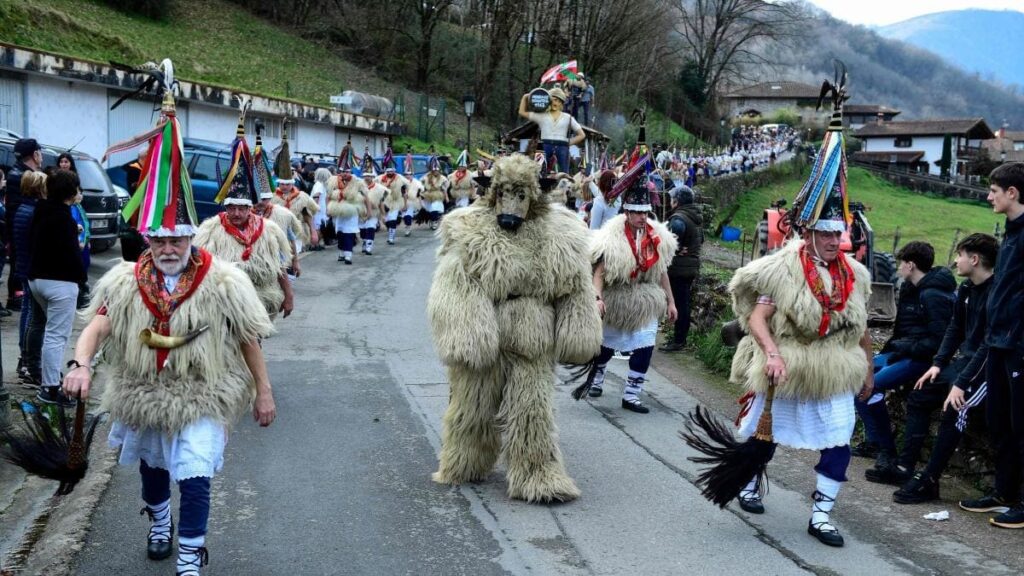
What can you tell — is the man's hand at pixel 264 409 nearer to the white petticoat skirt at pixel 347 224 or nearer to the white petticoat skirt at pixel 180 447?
the white petticoat skirt at pixel 180 447

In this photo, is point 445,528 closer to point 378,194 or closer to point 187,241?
point 187,241

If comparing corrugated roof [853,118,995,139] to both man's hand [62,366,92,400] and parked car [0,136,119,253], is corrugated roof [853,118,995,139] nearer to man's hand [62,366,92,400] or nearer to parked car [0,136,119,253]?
parked car [0,136,119,253]

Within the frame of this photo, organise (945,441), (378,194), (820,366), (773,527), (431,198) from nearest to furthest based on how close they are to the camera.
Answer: (820,366)
(773,527)
(945,441)
(378,194)
(431,198)

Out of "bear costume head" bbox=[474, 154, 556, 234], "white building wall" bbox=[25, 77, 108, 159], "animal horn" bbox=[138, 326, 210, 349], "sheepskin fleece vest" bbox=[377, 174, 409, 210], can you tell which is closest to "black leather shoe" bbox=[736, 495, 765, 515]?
"bear costume head" bbox=[474, 154, 556, 234]

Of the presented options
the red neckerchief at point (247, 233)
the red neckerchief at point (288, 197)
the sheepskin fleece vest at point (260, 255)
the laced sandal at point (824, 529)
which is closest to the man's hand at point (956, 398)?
the laced sandal at point (824, 529)

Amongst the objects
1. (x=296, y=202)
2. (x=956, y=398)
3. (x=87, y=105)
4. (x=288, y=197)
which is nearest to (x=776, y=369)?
(x=956, y=398)

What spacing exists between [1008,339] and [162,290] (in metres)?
5.00

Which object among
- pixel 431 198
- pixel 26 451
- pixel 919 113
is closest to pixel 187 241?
pixel 26 451

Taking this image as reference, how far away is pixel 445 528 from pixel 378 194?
17.0m

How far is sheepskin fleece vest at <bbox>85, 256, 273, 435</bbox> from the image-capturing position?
455cm

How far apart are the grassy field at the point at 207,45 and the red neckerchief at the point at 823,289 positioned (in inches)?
1012

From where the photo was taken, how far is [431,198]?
28844 millimetres

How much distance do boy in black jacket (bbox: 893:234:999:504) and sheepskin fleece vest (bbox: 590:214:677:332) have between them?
2616 mm

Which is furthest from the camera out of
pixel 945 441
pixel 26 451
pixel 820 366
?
pixel 945 441
